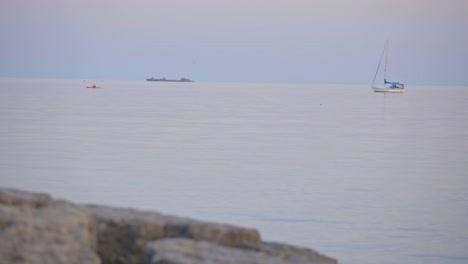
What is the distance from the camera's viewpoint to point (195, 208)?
16109mm

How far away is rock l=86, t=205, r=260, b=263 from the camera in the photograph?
5410 mm

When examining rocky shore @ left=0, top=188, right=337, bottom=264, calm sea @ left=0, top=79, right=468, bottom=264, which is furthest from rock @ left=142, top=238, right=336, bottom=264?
calm sea @ left=0, top=79, right=468, bottom=264

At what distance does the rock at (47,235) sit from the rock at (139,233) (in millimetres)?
176

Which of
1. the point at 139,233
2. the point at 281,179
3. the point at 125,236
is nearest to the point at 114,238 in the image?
the point at 125,236

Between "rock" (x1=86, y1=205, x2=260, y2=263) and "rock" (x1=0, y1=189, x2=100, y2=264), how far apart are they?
0.58 feet

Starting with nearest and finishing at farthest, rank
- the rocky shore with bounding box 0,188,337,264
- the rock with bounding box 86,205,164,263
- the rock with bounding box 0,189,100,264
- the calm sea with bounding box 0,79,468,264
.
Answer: the rock with bounding box 0,189,100,264 < the rocky shore with bounding box 0,188,337,264 < the rock with bounding box 86,205,164,263 < the calm sea with bounding box 0,79,468,264

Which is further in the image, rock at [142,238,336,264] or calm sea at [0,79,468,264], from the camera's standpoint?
calm sea at [0,79,468,264]

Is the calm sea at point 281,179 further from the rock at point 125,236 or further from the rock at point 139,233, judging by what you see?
the rock at point 125,236

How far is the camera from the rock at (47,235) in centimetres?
454

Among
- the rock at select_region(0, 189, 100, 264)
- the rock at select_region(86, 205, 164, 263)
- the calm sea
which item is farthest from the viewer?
the calm sea

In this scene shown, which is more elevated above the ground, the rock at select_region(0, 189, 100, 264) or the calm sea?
the calm sea

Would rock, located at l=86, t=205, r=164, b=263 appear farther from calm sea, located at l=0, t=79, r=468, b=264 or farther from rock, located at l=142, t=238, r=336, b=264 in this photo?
calm sea, located at l=0, t=79, r=468, b=264

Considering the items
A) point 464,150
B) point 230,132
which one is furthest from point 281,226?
point 230,132

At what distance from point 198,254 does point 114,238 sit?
86 centimetres
